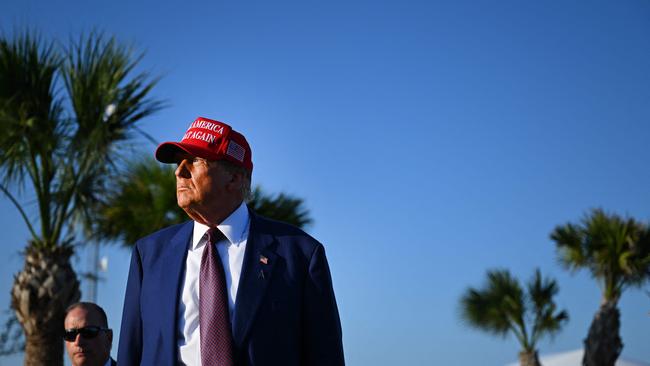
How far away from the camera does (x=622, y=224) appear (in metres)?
21.2

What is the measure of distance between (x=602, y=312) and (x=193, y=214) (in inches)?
788

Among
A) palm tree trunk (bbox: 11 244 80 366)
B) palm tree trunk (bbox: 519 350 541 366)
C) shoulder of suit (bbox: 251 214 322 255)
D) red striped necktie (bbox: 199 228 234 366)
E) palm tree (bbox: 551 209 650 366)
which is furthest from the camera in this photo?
palm tree trunk (bbox: 519 350 541 366)

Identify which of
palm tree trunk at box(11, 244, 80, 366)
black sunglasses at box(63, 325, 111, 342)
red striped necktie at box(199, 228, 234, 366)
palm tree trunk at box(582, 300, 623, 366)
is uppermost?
palm tree trunk at box(582, 300, 623, 366)

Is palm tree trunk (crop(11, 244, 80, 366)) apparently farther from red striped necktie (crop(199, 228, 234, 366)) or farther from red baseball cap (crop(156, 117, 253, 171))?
red striped necktie (crop(199, 228, 234, 366))

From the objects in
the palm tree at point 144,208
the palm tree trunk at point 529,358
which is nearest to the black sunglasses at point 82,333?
the palm tree at point 144,208

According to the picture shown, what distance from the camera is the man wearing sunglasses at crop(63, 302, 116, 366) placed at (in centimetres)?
534

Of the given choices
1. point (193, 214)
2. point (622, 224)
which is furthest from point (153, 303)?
point (622, 224)

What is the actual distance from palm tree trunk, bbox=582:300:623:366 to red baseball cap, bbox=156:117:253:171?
19.6 m

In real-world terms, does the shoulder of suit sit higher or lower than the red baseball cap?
lower

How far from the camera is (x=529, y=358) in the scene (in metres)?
25.8

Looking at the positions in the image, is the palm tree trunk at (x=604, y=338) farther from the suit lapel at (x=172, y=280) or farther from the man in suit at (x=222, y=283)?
the suit lapel at (x=172, y=280)

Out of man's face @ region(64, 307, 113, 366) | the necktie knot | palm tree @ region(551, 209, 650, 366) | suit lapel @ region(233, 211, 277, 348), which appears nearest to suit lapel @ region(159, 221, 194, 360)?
the necktie knot

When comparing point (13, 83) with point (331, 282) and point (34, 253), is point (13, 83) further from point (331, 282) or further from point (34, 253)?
point (331, 282)

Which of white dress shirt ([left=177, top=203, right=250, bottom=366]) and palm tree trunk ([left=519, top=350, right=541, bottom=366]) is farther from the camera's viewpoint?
palm tree trunk ([left=519, top=350, right=541, bottom=366])
